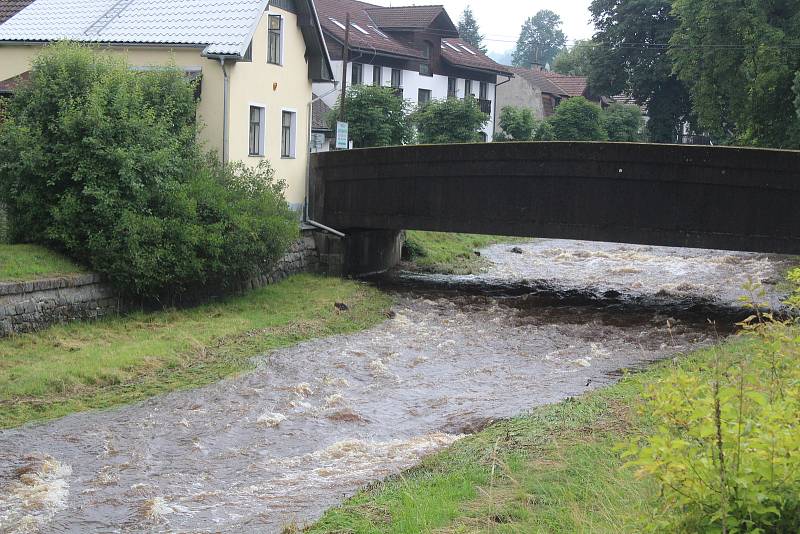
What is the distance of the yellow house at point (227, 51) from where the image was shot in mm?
23719

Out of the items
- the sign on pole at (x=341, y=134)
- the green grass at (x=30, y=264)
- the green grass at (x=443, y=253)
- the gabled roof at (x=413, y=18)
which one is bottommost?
the green grass at (x=443, y=253)

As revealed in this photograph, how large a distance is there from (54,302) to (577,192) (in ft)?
42.7

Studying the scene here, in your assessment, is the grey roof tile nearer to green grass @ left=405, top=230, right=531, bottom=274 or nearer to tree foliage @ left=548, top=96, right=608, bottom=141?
green grass @ left=405, top=230, right=531, bottom=274

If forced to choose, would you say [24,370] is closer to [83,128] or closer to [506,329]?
[83,128]

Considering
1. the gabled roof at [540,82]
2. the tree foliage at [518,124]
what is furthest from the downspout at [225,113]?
the gabled roof at [540,82]

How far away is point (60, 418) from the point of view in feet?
41.7

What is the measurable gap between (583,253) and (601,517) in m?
30.6

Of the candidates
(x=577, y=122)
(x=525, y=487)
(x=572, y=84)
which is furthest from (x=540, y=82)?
(x=525, y=487)

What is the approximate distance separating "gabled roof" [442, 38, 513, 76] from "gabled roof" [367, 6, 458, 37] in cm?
168

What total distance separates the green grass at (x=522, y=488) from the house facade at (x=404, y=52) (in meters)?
38.1

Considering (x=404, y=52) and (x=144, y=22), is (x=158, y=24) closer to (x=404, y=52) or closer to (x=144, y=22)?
(x=144, y=22)

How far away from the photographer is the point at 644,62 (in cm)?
5706

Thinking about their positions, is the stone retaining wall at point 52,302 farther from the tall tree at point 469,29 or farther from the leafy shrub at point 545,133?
the tall tree at point 469,29

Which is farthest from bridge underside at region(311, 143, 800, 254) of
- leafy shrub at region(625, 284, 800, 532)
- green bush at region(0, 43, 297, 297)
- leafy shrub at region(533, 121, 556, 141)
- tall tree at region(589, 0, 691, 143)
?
tall tree at region(589, 0, 691, 143)
